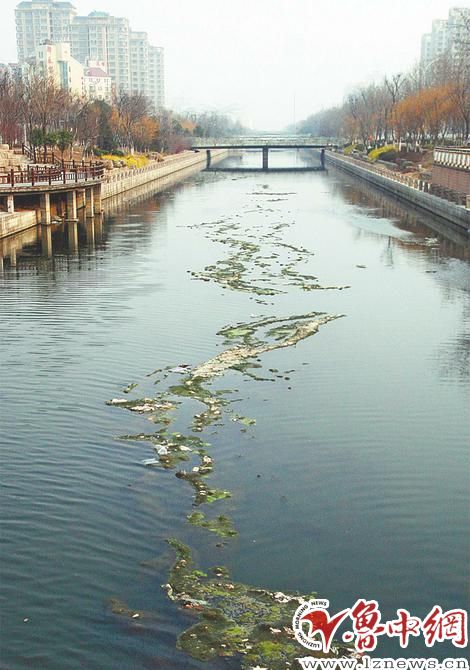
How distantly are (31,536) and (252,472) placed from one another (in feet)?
11.8

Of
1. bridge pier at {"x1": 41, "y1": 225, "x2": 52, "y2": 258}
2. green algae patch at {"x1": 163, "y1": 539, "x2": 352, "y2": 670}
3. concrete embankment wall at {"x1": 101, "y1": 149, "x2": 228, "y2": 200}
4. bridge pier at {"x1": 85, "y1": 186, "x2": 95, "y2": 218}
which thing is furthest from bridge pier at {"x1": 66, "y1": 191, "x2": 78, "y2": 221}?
green algae patch at {"x1": 163, "y1": 539, "x2": 352, "y2": 670}

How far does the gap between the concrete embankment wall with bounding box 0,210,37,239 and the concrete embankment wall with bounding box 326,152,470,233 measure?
2155cm

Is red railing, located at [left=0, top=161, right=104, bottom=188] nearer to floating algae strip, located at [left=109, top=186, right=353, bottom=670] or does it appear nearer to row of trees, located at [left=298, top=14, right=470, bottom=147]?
floating algae strip, located at [left=109, top=186, right=353, bottom=670]

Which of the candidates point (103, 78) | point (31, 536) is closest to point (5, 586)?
point (31, 536)

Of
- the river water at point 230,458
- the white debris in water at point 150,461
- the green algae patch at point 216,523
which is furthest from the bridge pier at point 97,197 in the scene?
the green algae patch at point 216,523

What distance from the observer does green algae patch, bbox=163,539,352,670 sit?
28.3ft

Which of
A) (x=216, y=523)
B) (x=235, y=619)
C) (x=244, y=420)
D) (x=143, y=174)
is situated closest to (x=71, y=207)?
(x=143, y=174)

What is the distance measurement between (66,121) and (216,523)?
73827 millimetres

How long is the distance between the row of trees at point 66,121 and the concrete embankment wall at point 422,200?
25.6m

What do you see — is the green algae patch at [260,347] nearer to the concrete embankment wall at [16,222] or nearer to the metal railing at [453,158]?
the concrete embankment wall at [16,222]

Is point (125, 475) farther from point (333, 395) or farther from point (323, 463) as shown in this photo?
point (333, 395)

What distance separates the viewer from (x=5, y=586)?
378 inches

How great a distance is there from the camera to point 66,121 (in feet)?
260

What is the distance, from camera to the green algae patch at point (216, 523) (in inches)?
428
